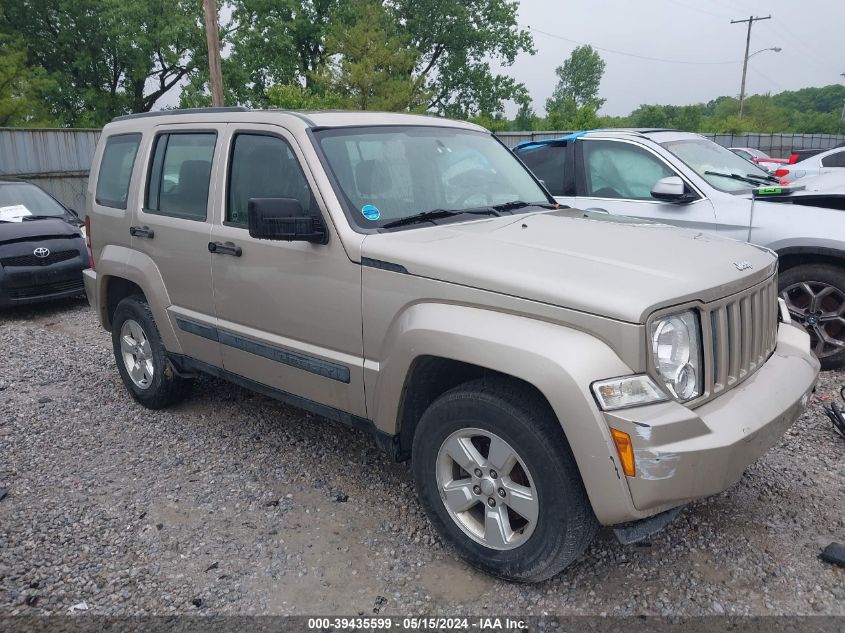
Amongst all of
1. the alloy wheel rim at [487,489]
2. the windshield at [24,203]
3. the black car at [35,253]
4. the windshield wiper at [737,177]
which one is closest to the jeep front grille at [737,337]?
the alloy wheel rim at [487,489]

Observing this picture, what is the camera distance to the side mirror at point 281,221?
3.09m

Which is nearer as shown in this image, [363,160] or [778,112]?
[363,160]

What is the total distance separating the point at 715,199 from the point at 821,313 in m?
1.17

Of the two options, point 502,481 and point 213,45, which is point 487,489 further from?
→ point 213,45

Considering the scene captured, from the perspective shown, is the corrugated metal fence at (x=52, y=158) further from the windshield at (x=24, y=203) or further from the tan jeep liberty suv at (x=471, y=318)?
the tan jeep liberty suv at (x=471, y=318)

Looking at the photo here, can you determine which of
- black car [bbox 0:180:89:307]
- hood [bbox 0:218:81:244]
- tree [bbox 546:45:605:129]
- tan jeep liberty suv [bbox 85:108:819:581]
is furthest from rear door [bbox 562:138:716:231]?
tree [bbox 546:45:605:129]

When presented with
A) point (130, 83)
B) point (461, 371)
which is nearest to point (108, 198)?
point (461, 371)

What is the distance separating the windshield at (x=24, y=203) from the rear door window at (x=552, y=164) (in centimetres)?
616

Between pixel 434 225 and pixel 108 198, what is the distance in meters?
2.80

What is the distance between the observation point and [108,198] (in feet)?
16.0

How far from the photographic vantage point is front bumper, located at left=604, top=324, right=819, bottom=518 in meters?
2.31

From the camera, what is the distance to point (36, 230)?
318 inches

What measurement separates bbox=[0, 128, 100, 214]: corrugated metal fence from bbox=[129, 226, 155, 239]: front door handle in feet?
37.6

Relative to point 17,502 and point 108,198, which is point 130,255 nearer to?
point 108,198
